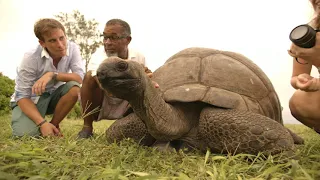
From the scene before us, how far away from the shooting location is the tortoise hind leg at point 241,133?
2258 millimetres

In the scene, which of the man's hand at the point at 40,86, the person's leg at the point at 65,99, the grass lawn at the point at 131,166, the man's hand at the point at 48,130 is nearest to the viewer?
the grass lawn at the point at 131,166

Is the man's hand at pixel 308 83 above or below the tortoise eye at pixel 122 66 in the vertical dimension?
below

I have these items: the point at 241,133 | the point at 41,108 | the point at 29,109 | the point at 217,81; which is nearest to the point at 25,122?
the point at 29,109

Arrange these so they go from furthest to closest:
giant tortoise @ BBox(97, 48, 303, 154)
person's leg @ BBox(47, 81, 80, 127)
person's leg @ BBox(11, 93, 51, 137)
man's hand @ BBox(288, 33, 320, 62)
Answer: person's leg @ BBox(47, 81, 80, 127)
person's leg @ BBox(11, 93, 51, 137)
giant tortoise @ BBox(97, 48, 303, 154)
man's hand @ BBox(288, 33, 320, 62)

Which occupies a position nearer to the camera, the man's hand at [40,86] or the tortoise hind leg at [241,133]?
the tortoise hind leg at [241,133]

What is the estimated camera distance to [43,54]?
3.88 m

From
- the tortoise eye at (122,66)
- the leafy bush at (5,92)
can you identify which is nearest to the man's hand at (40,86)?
the tortoise eye at (122,66)

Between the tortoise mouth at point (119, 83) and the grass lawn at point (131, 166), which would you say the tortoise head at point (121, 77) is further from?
the grass lawn at point (131, 166)

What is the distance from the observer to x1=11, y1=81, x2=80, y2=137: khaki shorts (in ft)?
12.5

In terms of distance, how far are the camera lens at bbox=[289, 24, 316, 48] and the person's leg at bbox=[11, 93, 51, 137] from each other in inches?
108

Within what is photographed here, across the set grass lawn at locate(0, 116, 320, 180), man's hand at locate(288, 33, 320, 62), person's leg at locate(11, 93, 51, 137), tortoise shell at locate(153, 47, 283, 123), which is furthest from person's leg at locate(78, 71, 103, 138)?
man's hand at locate(288, 33, 320, 62)

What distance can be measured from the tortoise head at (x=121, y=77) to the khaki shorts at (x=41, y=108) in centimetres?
214

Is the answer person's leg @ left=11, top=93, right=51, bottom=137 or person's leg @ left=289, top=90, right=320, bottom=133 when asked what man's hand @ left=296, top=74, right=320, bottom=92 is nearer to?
person's leg @ left=289, top=90, right=320, bottom=133

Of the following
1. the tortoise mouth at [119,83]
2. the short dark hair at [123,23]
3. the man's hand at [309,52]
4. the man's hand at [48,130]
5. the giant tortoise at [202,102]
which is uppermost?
the short dark hair at [123,23]
